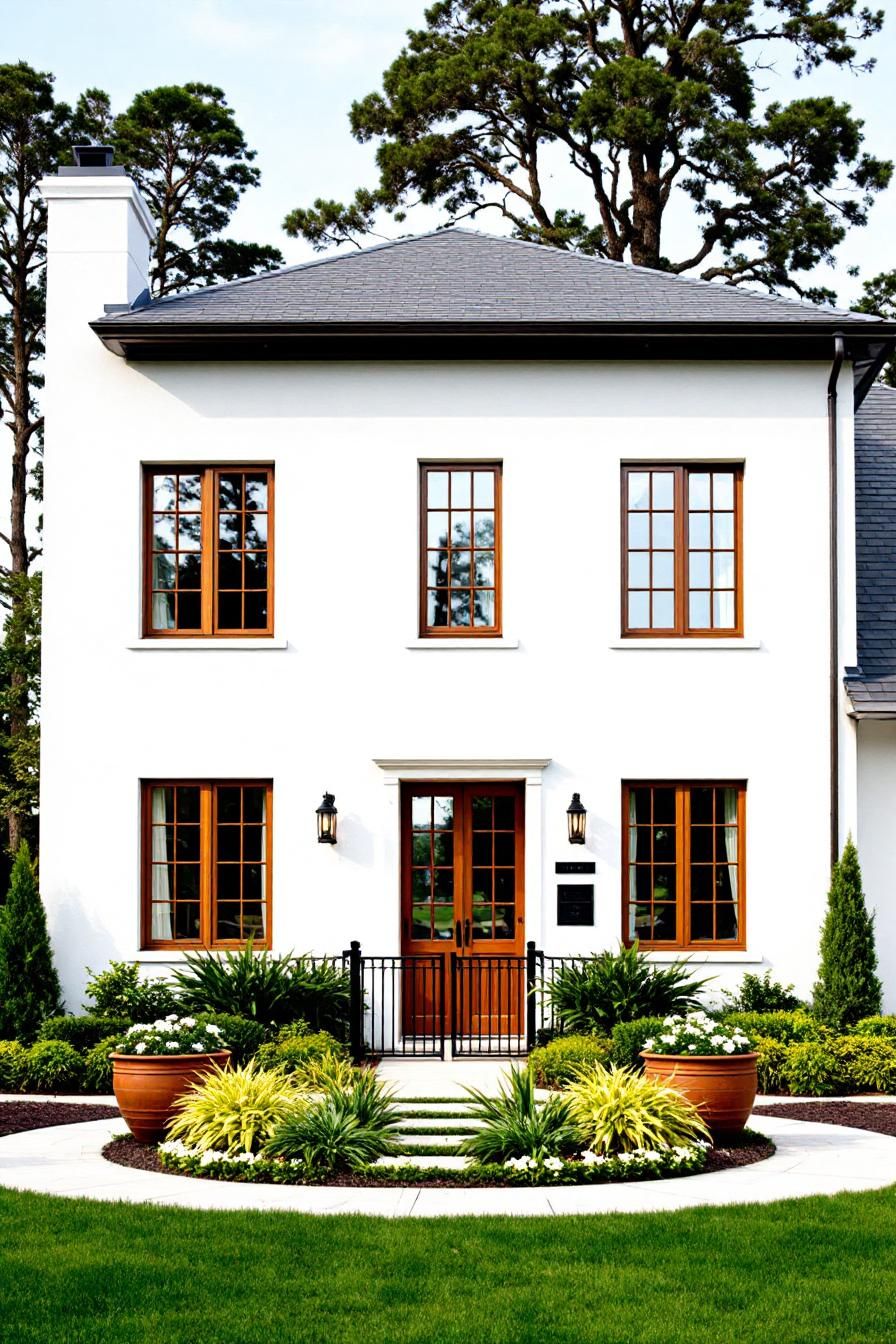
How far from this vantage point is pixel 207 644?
15.5 m

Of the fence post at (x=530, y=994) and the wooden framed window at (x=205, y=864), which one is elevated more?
the wooden framed window at (x=205, y=864)

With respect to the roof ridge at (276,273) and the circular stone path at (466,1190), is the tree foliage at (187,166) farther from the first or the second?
the circular stone path at (466,1190)

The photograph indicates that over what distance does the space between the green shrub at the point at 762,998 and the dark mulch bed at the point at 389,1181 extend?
3.82 metres

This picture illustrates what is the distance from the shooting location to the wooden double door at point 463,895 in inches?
608

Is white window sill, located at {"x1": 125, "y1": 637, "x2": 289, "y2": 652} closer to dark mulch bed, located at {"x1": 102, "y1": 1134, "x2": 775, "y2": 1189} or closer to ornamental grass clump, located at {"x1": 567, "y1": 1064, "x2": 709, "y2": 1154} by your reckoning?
dark mulch bed, located at {"x1": 102, "y1": 1134, "x2": 775, "y2": 1189}

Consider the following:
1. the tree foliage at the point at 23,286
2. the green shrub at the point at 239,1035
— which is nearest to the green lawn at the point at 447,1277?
the green shrub at the point at 239,1035

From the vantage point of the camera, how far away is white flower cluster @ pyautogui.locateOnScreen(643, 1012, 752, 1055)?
11.0 metres

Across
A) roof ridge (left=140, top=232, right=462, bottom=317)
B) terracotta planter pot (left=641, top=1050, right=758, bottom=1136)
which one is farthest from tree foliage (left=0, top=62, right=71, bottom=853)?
terracotta planter pot (left=641, top=1050, right=758, bottom=1136)

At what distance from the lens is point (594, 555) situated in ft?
51.2

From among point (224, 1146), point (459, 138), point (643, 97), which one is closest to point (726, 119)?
point (643, 97)

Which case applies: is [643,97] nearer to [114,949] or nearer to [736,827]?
[736,827]

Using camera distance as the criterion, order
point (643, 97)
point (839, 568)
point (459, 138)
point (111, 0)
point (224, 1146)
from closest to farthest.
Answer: point (224, 1146), point (111, 0), point (839, 568), point (643, 97), point (459, 138)

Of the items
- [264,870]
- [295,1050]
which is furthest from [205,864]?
[295,1050]

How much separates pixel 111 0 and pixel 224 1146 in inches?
418
